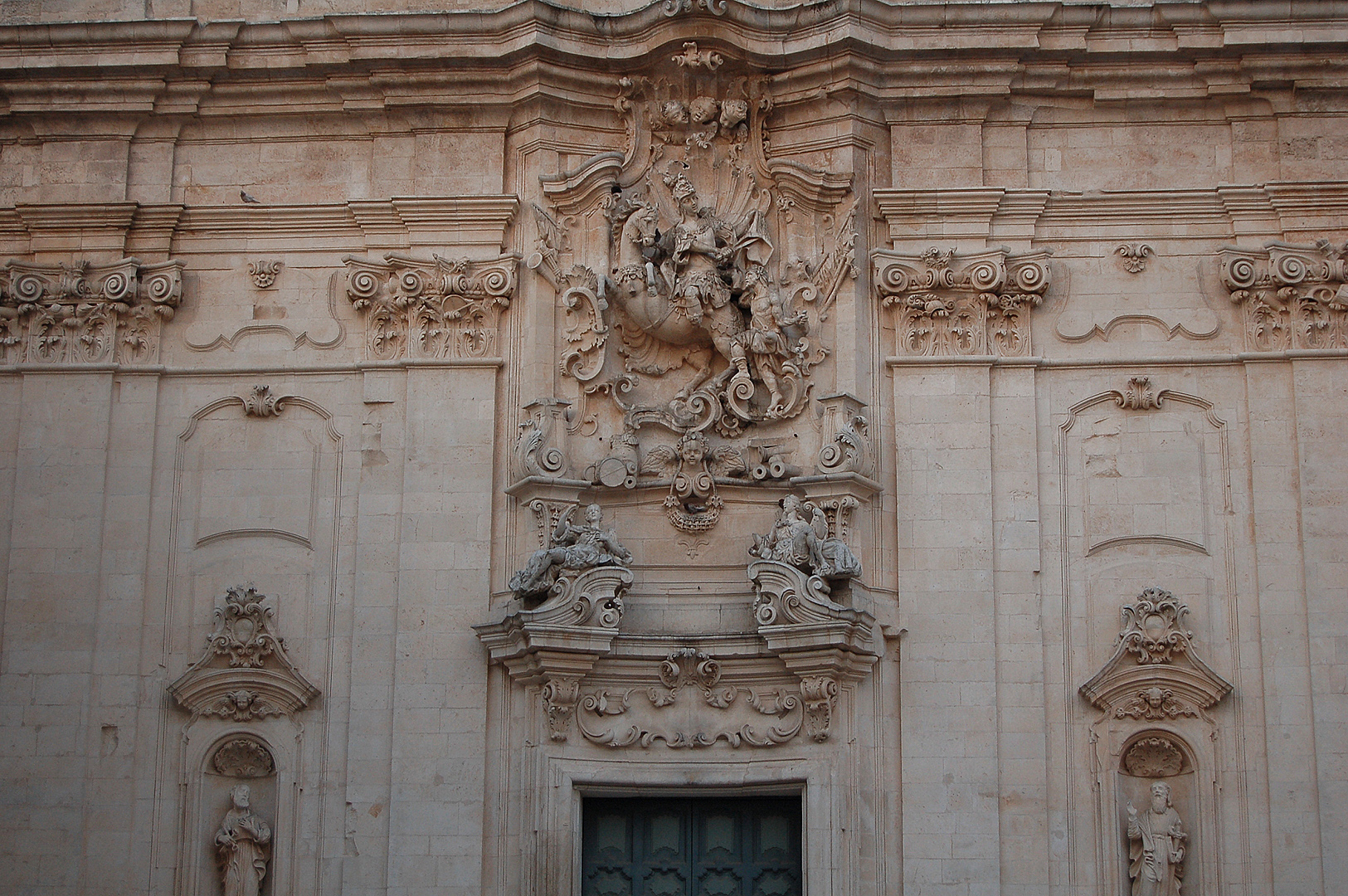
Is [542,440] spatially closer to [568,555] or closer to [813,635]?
[568,555]

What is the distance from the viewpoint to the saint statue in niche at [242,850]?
1366 cm

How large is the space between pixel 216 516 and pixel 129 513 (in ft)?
2.12

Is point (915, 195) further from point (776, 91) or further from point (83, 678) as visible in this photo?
point (83, 678)

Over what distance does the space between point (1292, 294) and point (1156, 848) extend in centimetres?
417

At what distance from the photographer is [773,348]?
14.2 m

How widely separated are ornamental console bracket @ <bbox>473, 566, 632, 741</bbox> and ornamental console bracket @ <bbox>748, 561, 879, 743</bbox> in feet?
3.37

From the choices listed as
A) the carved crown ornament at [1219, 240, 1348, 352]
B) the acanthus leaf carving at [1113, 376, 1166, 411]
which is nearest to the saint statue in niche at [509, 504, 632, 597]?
the acanthus leaf carving at [1113, 376, 1166, 411]

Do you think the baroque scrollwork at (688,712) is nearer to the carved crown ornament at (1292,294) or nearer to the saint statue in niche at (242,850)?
the saint statue in niche at (242,850)

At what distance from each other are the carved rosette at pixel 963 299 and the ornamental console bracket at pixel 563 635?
2.90m

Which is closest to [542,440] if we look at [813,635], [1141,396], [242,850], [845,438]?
[845,438]

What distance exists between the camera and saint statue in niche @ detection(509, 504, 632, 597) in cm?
1359

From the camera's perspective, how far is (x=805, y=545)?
13656mm

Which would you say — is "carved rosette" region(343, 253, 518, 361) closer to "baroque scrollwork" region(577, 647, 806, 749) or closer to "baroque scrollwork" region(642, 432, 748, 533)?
"baroque scrollwork" region(642, 432, 748, 533)

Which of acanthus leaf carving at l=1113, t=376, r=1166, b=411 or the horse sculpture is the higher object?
the horse sculpture
